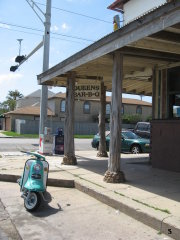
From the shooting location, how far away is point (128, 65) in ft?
32.0

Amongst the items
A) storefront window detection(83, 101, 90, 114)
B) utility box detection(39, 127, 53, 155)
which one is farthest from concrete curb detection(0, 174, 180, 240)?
storefront window detection(83, 101, 90, 114)

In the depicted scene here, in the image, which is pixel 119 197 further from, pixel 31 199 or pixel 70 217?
pixel 31 199

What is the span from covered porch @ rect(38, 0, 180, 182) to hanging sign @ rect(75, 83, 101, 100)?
1.30 ft

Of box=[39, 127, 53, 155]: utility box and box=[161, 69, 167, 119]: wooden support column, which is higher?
box=[161, 69, 167, 119]: wooden support column

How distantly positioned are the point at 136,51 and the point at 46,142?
758 cm

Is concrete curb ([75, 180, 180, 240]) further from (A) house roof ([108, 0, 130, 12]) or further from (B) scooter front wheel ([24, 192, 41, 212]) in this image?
(A) house roof ([108, 0, 130, 12])

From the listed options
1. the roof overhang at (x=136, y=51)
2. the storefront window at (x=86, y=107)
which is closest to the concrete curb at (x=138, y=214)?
the roof overhang at (x=136, y=51)

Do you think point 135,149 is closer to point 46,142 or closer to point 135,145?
point 135,145

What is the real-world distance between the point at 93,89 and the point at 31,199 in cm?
579

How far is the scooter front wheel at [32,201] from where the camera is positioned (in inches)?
240

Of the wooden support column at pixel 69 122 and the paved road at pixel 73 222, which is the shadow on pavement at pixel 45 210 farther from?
the wooden support column at pixel 69 122

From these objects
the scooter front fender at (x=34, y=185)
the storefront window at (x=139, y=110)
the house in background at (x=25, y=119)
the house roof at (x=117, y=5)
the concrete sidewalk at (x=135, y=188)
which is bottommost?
the concrete sidewalk at (x=135, y=188)

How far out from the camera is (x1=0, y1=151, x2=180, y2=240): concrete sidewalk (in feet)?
17.0

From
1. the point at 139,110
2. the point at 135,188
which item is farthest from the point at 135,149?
the point at 139,110
